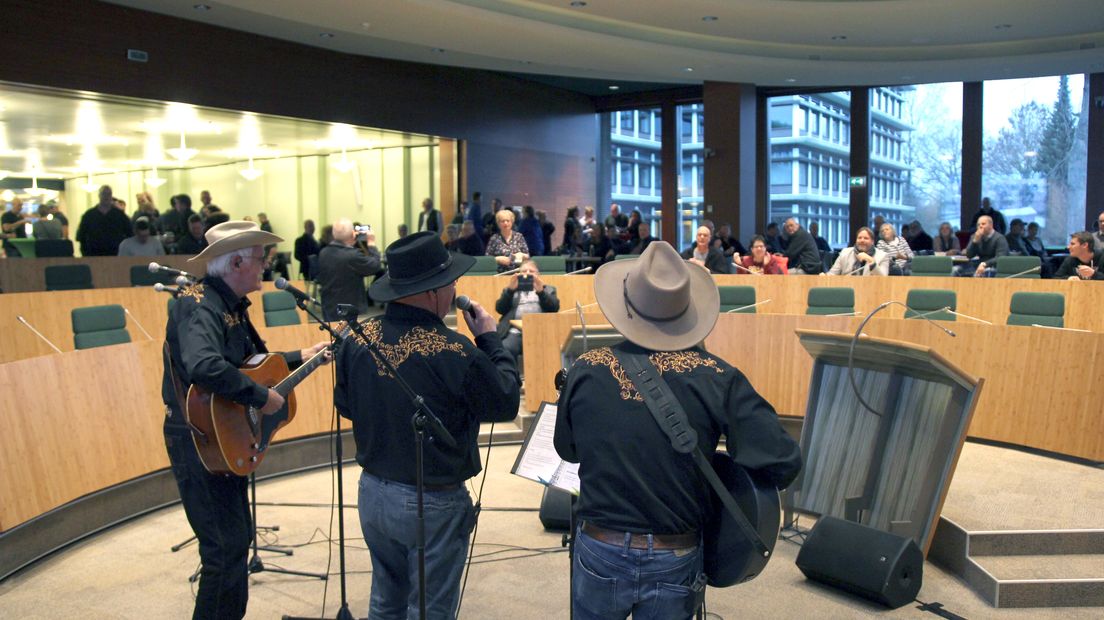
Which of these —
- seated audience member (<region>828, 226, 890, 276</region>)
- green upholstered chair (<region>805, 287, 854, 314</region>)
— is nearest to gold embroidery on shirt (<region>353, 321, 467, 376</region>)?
green upholstered chair (<region>805, 287, 854, 314</region>)

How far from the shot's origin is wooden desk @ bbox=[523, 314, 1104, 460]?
18.7 ft

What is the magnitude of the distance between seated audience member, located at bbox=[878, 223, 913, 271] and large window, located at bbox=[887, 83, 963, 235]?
837cm

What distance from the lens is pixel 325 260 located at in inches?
295

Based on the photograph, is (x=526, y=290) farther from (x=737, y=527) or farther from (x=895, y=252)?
(x=895, y=252)

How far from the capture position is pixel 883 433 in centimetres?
452

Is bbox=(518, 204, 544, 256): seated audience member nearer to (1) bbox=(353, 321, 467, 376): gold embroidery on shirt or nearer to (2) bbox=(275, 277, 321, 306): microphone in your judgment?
(2) bbox=(275, 277, 321, 306): microphone

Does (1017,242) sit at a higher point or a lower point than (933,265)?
higher

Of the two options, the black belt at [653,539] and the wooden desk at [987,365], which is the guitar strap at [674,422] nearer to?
the black belt at [653,539]

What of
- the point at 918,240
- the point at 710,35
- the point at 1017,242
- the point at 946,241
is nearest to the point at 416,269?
the point at 710,35

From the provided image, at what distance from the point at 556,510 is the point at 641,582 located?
105 inches

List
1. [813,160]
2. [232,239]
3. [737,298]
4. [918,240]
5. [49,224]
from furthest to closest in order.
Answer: [813,160] < [918,240] < [49,224] < [737,298] < [232,239]

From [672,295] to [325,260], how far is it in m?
5.73

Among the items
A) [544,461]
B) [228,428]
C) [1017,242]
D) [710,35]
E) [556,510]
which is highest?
[710,35]

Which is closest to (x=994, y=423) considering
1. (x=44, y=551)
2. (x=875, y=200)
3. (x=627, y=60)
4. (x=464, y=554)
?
(x=464, y=554)
